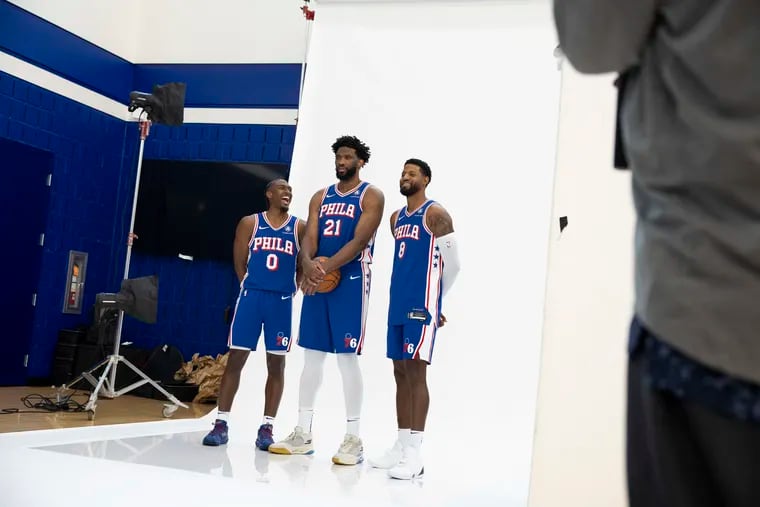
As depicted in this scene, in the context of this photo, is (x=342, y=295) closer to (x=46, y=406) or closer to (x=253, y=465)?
(x=253, y=465)

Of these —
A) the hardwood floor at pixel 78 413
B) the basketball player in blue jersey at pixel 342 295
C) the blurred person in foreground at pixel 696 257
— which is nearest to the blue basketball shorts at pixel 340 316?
the basketball player in blue jersey at pixel 342 295

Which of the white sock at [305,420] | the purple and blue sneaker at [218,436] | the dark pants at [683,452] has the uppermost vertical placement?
the dark pants at [683,452]

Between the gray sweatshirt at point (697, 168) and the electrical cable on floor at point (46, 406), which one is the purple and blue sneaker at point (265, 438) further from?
the gray sweatshirt at point (697, 168)

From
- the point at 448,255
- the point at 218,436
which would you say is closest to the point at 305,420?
the point at 218,436

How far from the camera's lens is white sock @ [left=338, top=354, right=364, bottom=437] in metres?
4.28

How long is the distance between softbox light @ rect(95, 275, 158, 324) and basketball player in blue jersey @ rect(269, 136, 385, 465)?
5.40ft

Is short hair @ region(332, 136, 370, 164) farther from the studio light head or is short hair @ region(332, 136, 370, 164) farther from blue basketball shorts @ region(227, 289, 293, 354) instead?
the studio light head

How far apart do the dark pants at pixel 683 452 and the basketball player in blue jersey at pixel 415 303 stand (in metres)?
3.26

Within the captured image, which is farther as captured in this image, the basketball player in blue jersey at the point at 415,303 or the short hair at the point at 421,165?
the short hair at the point at 421,165

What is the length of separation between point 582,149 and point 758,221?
182 centimetres

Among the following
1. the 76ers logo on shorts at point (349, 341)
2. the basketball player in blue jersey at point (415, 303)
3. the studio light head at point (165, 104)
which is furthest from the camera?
the studio light head at point (165, 104)

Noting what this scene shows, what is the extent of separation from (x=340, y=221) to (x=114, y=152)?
4.47 meters

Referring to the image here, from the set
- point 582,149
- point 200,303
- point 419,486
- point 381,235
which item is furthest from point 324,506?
point 200,303

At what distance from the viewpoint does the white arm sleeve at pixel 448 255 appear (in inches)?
161
